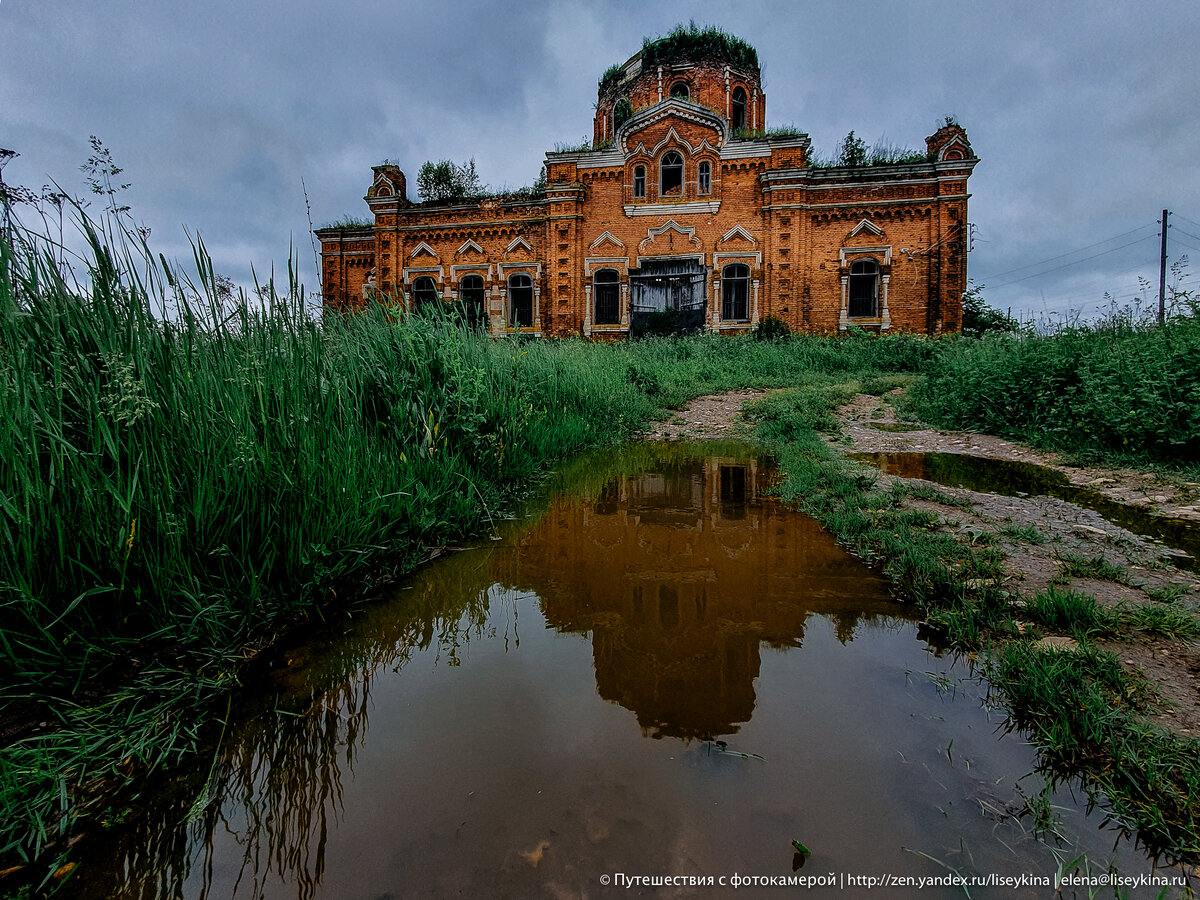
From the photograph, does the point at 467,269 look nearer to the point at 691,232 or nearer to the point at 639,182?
the point at 639,182

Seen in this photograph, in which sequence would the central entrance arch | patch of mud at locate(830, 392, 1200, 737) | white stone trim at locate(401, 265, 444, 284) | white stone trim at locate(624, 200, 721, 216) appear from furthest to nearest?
white stone trim at locate(401, 265, 444, 284) < the central entrance arch < white stone trim at locate(624, 200, 721, 216) < patch of mud at locate(830, 392, 1200, 737)

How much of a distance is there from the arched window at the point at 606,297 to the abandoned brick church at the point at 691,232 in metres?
0.05

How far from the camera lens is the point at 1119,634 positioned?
2102 millimetres

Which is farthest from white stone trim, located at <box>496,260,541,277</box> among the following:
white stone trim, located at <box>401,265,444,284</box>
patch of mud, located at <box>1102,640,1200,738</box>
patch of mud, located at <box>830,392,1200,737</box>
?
patch of mud, located at <box>1102,640,1200,738</box>

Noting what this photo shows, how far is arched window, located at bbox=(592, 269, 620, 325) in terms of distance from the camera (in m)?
19.4

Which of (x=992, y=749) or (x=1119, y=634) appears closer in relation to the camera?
(x=992, y=749)

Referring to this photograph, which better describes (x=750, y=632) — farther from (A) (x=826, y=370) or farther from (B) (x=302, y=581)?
(A) (x=826, y=370)

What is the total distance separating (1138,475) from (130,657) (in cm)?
704

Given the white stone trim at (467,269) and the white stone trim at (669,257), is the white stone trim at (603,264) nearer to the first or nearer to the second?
the white stone trim at (669,257)

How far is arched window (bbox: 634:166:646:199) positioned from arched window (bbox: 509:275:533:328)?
179 inches

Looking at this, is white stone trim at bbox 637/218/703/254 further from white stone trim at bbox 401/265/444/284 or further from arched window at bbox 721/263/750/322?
white stone trim at bbox 401/265/444/284

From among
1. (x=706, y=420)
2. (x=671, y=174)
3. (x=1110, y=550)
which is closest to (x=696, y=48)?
(x=671, y=174)

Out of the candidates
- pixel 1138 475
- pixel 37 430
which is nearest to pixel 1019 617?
pixel 37 430

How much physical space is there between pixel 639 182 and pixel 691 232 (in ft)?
8.15
